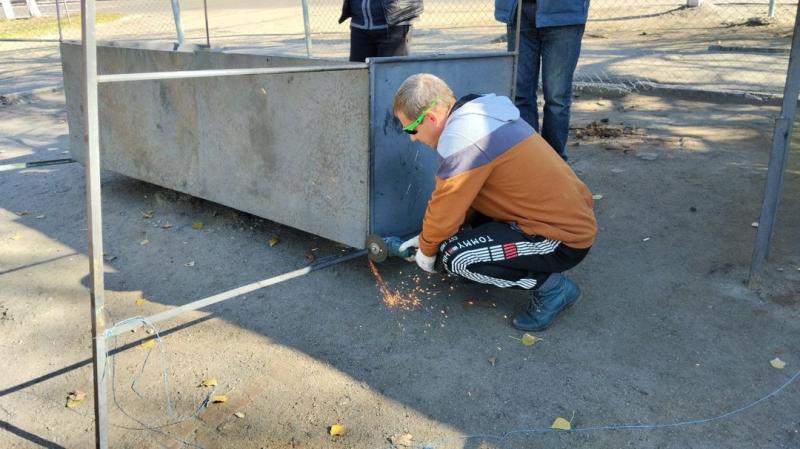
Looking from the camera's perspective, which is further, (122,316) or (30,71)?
(30,71)

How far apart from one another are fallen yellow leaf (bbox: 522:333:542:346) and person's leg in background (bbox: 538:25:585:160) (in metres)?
1.84

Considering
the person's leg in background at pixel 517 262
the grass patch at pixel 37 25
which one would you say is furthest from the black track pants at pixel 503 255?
the grass patch at pixel 37 25

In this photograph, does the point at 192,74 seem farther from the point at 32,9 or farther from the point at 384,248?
the point at 32,9

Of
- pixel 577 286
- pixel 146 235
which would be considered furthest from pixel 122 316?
pixel 577 286

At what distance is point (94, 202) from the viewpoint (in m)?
2.11

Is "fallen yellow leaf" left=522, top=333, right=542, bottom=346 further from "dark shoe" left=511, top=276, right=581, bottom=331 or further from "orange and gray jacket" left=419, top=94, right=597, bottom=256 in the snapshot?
"orange and gray jacket" left=419, top=94, right=597, bottom=256

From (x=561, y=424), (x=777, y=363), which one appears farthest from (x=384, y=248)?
(x=777, y=363)

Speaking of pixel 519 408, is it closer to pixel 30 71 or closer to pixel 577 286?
pixel 577 286

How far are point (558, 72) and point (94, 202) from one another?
123 inches

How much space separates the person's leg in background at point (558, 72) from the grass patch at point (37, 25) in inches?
646

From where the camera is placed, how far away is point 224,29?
59.7 feet

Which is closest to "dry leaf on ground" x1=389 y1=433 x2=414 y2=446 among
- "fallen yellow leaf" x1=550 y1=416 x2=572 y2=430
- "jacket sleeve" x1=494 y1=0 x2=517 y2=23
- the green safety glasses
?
"fallen yellow leaf" x1=550 y1=416 x2=572 y2=430

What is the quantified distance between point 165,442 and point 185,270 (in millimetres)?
1582

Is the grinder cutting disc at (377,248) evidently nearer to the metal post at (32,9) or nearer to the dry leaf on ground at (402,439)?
the dry leaf on ground at (402,439)
